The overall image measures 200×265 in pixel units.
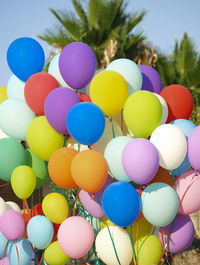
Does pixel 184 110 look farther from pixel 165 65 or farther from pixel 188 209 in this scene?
pixel 165 65

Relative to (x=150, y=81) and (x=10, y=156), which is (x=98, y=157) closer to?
(x=10, y=156)

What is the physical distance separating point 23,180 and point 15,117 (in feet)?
1.75

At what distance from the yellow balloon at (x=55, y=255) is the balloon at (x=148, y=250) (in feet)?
2.02

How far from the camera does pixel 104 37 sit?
10797 mm

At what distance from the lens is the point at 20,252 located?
2.85 meters

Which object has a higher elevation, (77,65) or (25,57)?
(25,57)

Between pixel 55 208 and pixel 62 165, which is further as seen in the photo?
pixel 55 208

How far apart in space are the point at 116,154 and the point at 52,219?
31.0 inches

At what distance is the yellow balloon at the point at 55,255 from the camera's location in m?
2.80

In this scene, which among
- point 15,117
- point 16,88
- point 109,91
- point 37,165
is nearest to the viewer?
point 109,91

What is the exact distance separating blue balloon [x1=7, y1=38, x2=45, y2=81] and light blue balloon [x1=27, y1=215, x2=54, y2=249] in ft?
3.99

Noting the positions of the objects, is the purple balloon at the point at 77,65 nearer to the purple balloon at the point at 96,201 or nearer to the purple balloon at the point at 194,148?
the purple balloon at the point at 96,201

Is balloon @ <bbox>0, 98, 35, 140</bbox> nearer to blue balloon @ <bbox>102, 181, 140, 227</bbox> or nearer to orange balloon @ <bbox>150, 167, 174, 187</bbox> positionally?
blue balloon @ <bbox>102, 181, 140, 227</bbox>

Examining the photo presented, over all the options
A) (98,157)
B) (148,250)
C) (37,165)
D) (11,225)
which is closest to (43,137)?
(37,165)
